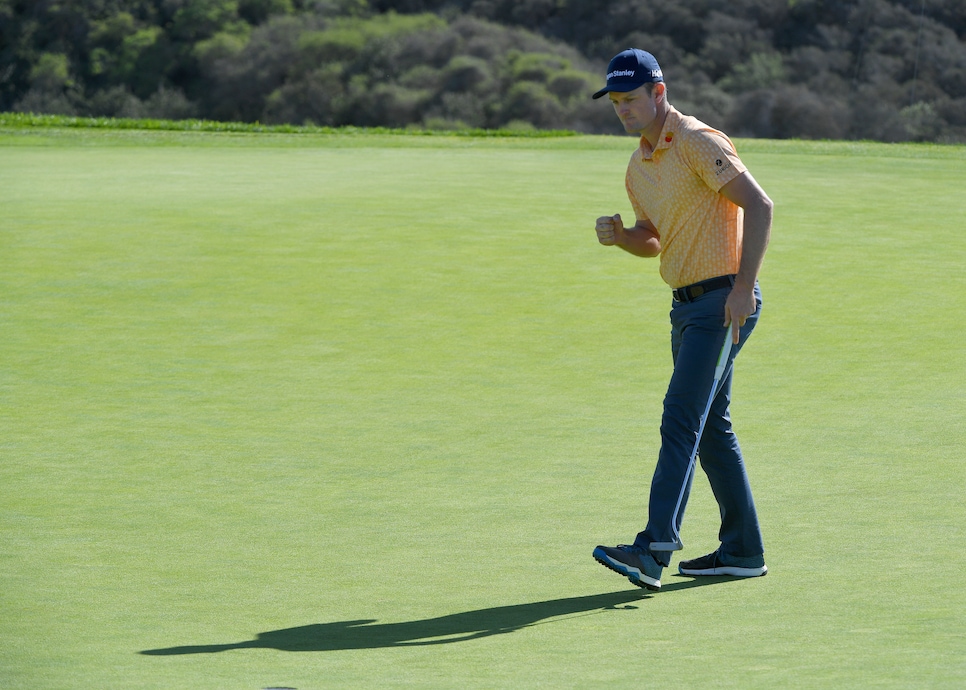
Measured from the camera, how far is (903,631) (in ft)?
13.0

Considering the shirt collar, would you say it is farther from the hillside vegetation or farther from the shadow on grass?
the hillside vegetation

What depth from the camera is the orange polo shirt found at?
482 centimetres

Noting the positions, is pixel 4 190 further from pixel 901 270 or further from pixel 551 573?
pixel 551 573

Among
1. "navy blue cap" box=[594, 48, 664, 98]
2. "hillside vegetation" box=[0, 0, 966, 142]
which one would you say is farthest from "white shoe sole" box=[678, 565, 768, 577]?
"hillside vegetation" box=[0, 0, 966, 142]

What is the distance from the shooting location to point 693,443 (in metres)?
4.91

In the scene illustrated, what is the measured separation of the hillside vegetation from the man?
3841 cm

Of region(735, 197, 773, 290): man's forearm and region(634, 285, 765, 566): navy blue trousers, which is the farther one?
region(634, 285, 765, 566): navy blue trousers

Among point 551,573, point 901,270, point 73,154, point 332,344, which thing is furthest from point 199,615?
point 73,154

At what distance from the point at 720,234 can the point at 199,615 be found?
2.04m

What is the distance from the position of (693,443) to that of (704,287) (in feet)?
1.68

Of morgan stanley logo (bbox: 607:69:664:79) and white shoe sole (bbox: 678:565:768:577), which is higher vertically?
morgan stanley logo (bbox: 607:69:664:79)

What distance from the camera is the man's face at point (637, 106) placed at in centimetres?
489

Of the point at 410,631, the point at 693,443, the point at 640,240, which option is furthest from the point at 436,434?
the point at 410,631

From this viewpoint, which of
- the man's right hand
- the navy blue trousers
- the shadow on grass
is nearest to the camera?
the shadow on grass
